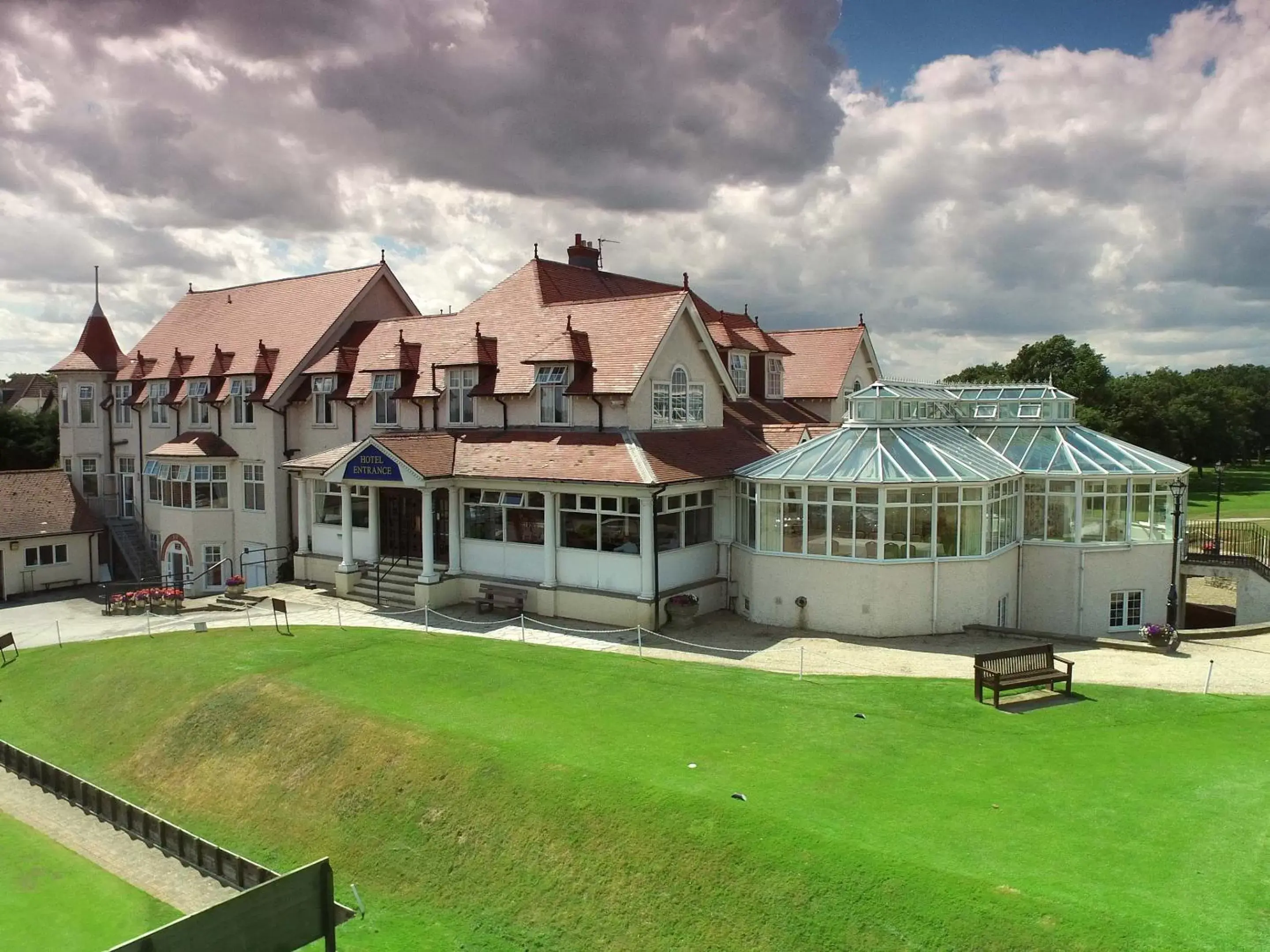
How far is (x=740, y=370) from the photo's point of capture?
1266 inches

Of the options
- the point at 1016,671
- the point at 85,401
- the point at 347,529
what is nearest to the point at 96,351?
the point at 85,401

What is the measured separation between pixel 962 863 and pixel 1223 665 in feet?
38.4

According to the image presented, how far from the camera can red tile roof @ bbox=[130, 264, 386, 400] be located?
1272 inches

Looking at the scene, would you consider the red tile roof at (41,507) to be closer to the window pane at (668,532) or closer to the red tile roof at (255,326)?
the red tile roof at (255,326)

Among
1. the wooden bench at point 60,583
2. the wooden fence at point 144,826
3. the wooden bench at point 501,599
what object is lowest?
the wooden fence at point 144,826

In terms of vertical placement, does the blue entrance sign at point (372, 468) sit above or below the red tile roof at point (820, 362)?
below

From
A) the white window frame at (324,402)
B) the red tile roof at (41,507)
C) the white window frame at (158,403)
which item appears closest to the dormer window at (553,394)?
the white window frame at (324,402)

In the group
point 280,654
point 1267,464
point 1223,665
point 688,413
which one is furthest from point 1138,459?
point 1267,464

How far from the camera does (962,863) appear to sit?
9922mm

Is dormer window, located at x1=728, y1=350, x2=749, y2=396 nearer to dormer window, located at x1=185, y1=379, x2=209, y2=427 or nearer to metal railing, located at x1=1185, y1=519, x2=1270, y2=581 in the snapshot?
metal railing, located at x1=1185, y1=519, x2=1270, y2=581

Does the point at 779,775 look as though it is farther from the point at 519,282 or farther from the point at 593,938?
the point at 519,282

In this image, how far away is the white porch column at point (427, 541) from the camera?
23.8 m

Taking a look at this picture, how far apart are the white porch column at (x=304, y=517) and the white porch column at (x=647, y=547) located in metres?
12.3

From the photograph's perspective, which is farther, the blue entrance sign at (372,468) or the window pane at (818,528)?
the blue entrance sign at (372,468)
